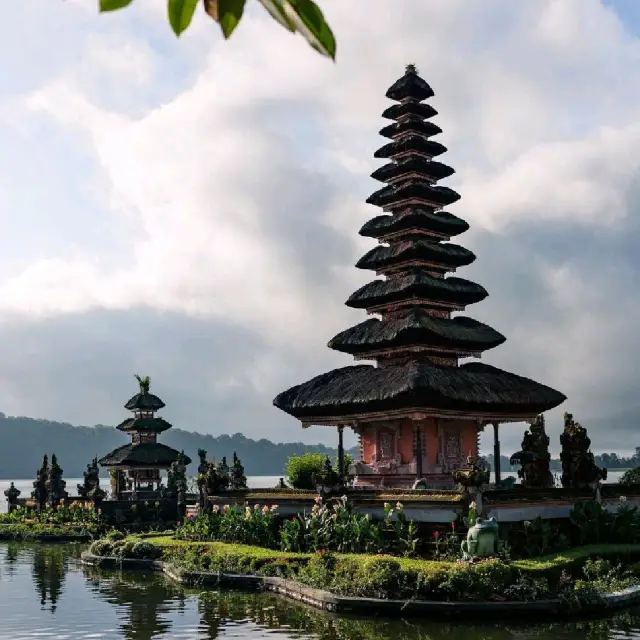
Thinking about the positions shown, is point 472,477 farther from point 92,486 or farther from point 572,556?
point 92,486

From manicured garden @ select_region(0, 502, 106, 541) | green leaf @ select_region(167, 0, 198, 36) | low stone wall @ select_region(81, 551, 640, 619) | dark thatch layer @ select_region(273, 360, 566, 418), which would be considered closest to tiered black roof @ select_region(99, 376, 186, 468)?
manicured garden @ select_region(0, 502, 106, 541)

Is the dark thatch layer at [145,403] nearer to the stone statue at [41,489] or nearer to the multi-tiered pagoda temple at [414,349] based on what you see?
the stone statue at [41,489]

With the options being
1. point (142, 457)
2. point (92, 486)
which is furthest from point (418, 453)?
point (142, 457)

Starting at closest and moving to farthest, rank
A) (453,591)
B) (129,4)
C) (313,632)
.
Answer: (129,4) < (313,632) < (453,591)

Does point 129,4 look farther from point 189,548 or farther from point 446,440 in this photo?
point 446,440

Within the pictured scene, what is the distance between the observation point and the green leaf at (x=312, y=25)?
1957 mm

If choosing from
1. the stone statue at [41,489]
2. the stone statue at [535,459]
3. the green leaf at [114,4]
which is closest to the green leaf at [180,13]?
the green leaf at [114,4]

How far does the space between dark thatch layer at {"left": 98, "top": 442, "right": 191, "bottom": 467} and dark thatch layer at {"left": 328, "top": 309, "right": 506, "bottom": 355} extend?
66.4 ft

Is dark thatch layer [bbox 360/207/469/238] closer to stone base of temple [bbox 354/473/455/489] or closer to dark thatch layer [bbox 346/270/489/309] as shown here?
dark thatch layer [bbox 346/270/489/309]

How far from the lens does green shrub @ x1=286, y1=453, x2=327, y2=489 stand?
1765 inches

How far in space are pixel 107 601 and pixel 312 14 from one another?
72.7 ft

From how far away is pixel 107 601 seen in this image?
21.9m

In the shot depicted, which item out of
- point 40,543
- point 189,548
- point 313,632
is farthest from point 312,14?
point 40,543

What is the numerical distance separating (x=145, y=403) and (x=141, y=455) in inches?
152
